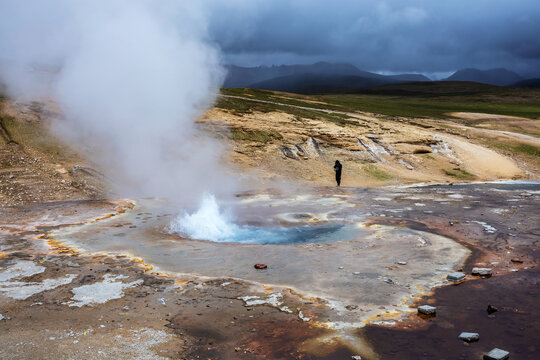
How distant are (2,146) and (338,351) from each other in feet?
55.0

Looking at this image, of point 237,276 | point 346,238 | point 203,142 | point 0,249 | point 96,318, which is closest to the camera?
point 96,318

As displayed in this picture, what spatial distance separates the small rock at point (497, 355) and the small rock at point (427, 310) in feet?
3.43

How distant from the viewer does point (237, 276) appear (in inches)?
284

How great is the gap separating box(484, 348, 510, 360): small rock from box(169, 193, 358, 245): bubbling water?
16.3ft

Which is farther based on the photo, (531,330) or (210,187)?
(210,187)

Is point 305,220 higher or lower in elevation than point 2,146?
lower

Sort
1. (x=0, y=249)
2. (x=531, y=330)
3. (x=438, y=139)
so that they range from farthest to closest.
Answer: (x=438, y=139)
(x=0, y=249)
(x=531, y=330)

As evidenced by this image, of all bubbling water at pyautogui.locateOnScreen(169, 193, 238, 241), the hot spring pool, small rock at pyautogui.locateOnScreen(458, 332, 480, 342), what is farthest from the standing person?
small rock at pyautogui.locateOnScreen(458, 332, 480, 342)

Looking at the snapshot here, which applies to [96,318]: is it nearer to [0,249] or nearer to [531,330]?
[0,249]

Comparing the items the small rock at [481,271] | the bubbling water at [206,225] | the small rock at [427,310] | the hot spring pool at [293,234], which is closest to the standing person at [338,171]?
the bubbling water at [206,225]

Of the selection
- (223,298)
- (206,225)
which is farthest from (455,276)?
(206,225)

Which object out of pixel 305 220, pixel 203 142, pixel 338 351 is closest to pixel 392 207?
pixel 305 220

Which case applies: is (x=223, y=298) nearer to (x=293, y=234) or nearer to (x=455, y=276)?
(x=455, y=276)

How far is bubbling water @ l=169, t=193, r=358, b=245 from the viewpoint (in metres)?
9.71
